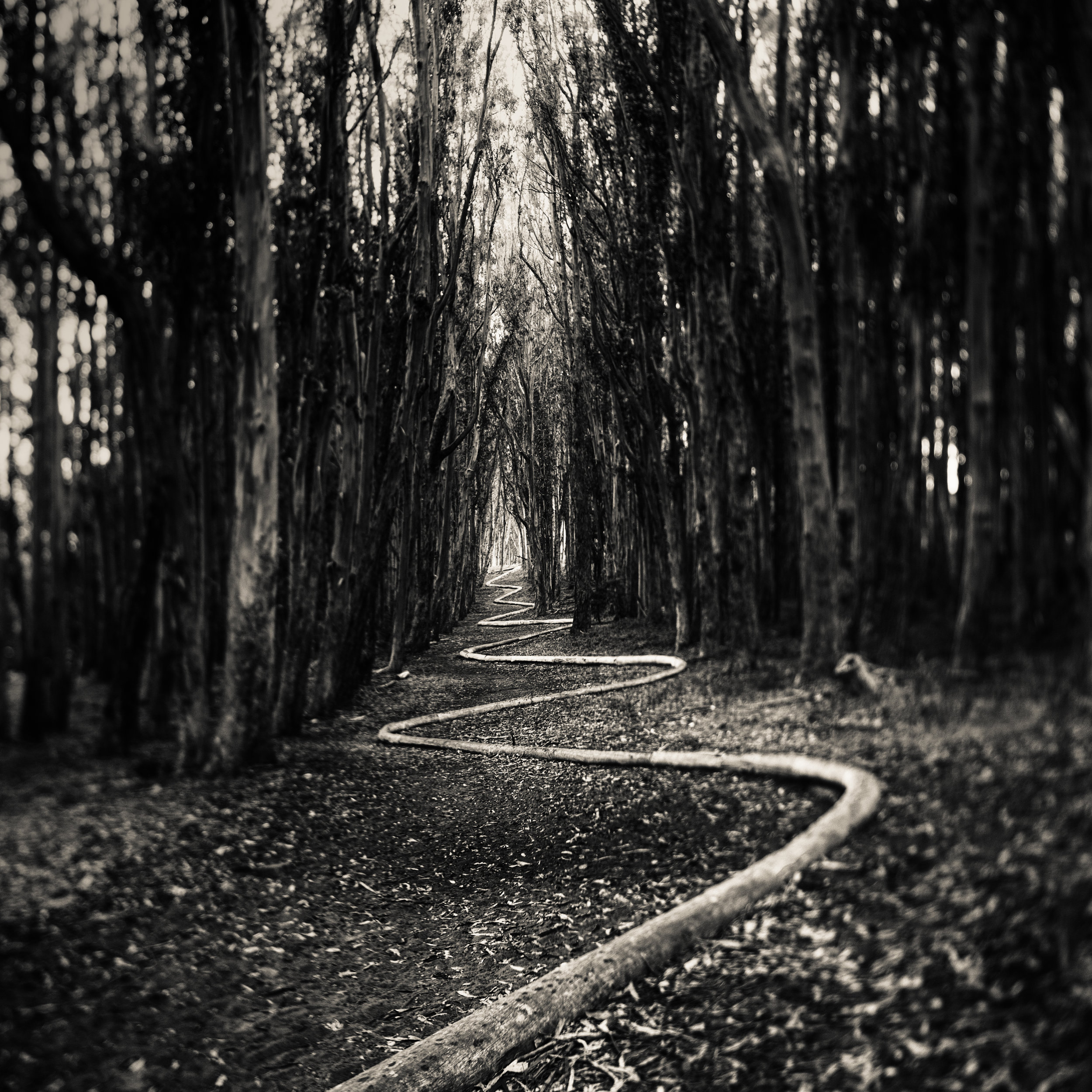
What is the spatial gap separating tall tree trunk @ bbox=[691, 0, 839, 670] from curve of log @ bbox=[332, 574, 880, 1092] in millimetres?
309

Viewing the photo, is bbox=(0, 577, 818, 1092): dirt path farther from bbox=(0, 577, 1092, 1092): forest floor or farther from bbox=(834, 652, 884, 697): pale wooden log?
bbox=(834, 652, 884, 697): pale wooden log

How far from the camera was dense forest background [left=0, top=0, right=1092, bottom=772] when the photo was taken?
974mm

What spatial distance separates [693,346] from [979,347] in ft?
12.2

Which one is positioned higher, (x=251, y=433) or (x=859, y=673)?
(x=251, y=433)

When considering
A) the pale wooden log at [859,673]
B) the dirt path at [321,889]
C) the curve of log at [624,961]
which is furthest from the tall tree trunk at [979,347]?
the dirt path at [321,889]

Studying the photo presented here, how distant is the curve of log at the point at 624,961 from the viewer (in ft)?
4.47

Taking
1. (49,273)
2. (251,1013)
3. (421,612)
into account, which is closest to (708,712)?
(251,1013)

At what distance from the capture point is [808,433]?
1.66 m

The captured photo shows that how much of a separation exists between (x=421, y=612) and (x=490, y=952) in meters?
4.17

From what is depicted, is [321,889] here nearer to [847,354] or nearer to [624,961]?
[624,961]

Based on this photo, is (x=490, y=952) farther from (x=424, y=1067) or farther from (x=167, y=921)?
(x=167, y=921)

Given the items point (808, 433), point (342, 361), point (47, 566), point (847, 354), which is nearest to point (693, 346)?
point (342, 361)

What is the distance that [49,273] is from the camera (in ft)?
4.42

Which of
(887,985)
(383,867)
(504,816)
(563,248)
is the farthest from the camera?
(563,248)
